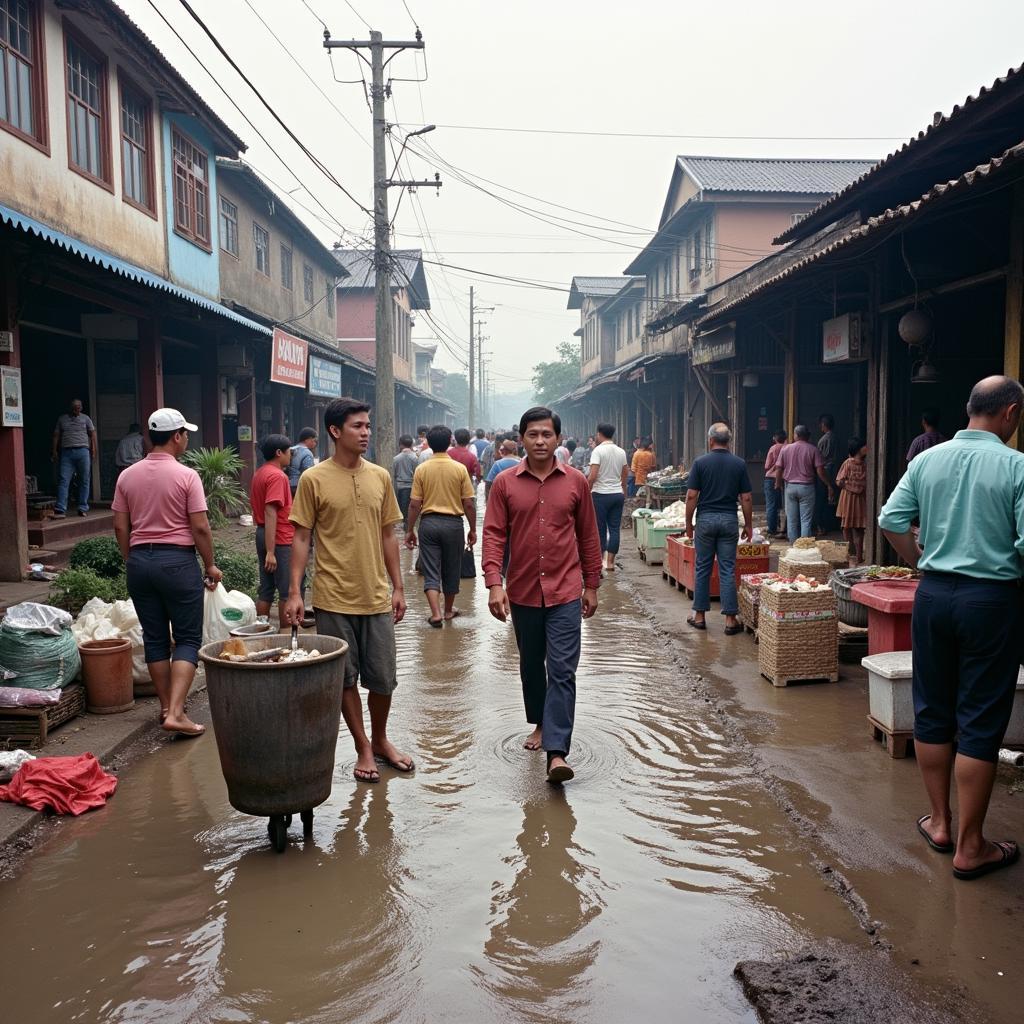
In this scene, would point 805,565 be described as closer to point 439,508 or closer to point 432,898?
point 439,508

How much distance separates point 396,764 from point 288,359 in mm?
13568

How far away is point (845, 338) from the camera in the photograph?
1131cm

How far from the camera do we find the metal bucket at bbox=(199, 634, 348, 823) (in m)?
3.99

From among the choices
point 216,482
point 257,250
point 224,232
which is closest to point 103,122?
point 216,482

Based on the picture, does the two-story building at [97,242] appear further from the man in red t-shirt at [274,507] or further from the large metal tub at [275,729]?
the large metal tub at [275,729]

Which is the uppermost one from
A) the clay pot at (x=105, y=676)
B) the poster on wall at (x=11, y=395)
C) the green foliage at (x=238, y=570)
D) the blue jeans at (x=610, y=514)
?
the poster on wall at (x=11, y=395)

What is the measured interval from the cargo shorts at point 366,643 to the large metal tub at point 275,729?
78 cm

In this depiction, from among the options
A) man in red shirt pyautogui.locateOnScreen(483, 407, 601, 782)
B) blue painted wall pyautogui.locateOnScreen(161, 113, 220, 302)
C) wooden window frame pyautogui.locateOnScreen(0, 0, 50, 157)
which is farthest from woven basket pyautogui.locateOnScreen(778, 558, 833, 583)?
blue painted wall pyautogui.locateOnScreen(161, 113, 220, 302)

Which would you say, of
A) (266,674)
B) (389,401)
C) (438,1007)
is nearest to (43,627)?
(266,674)

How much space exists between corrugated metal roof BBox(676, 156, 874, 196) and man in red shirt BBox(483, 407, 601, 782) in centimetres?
2359

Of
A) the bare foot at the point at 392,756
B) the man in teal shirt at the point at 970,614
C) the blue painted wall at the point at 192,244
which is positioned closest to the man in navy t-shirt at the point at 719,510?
the bare foot at the point at 392,756

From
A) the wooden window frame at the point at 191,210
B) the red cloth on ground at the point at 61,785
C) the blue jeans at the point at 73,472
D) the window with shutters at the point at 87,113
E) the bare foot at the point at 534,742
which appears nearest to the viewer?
the red cloth on ground at the point at 61,785

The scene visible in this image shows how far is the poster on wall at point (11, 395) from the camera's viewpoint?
31.2 feet

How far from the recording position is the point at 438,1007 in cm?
305
